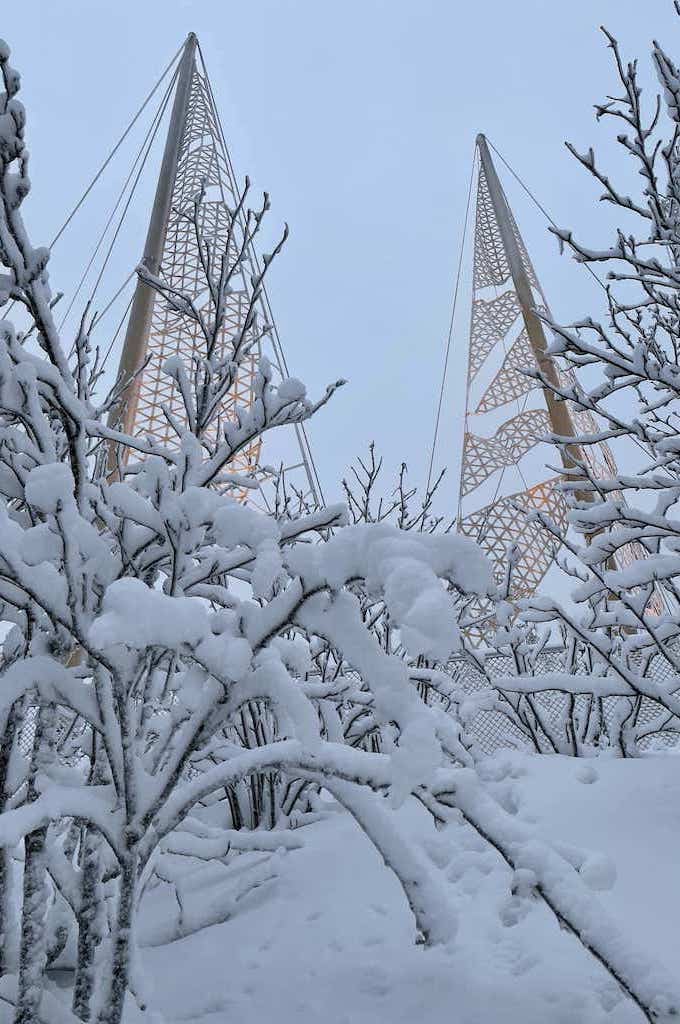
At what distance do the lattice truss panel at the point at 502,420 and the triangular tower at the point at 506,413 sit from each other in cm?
1

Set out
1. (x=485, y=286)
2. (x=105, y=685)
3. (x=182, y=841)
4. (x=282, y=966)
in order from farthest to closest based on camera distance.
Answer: (x=485, y=286), (x=182, y=841), (x=282, y=966), (x=105, y=685)

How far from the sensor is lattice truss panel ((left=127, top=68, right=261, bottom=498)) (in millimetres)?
6027

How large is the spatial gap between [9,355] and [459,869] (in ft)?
6.33

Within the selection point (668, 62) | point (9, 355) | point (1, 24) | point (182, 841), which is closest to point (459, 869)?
point (182, 841)

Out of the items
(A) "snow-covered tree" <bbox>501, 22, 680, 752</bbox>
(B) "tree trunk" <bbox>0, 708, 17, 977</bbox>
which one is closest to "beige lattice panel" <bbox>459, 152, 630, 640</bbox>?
(A) "snow-covered tree" <bbox>501, 22, 680, 752</bbox>

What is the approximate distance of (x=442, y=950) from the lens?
193 centimetres

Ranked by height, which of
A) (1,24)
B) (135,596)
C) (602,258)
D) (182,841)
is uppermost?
(1,24)

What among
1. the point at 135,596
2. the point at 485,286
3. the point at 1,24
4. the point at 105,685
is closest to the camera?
the point at 135,596

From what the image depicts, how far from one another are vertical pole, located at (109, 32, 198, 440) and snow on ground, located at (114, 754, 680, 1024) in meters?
4.02

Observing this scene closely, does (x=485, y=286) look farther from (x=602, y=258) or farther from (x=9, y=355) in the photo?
(x=9, y=355)

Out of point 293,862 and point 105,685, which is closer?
point 105,685

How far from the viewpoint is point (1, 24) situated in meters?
66.4

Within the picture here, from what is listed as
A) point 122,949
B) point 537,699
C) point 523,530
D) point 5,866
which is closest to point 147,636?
point 122,949

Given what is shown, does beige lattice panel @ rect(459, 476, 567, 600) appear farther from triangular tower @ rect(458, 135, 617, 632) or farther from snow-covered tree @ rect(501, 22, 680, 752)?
snow-covered tree @ rect(501, 22, 680, 752)
